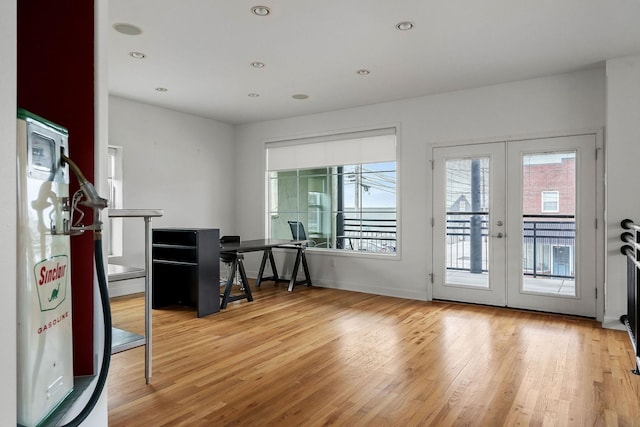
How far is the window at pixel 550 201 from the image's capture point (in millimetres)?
4473

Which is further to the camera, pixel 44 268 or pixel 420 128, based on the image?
pixel 420 128

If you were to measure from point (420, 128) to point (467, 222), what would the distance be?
1309 millimetres

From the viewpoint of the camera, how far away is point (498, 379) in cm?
274

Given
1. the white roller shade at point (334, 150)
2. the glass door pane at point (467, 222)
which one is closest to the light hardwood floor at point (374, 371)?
the glass door pane at point (467, 222)

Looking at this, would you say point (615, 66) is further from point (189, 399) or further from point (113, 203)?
point (113, 203)

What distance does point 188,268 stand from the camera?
4570mm

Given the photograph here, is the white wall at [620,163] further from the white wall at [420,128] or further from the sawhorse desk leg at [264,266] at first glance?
the sawhorse desk leg at [264,266]

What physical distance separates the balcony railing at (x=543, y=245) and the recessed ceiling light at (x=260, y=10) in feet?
10.6

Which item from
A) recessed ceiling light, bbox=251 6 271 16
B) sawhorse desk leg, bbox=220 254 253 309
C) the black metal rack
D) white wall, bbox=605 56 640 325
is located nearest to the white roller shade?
sawhorse desk leg, bbox=220 254 253 309

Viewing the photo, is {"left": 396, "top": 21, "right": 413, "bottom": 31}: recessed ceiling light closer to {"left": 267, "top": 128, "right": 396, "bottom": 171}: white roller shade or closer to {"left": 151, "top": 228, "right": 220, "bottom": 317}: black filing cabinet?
{"left": 267, "top": 128, "right": 396, "bottom": 171}: white roller shade

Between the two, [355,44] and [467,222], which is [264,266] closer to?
[467,222]

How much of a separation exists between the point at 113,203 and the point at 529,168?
5.03 meters

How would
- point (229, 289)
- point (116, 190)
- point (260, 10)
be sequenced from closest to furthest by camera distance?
point (260, 10) < point (229, 289) < point (116, 190)

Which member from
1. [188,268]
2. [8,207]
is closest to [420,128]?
[188,268]
